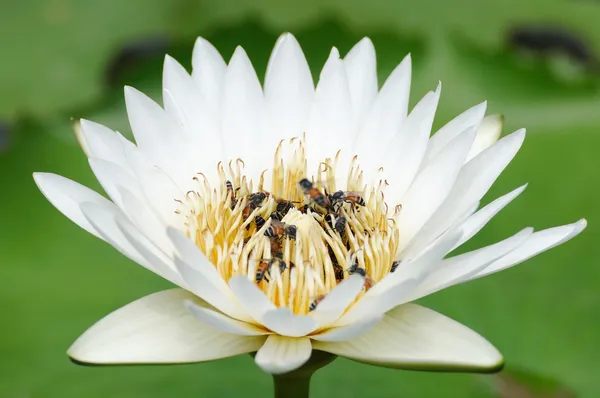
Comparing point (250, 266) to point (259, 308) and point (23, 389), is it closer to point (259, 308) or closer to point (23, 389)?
point (259, 308)

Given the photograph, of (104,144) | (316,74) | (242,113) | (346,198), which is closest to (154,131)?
(104,144)

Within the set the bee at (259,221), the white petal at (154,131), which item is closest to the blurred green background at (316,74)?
the bee at (259,221)

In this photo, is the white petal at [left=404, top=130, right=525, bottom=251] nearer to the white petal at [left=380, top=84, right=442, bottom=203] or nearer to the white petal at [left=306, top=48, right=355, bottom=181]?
the white petal at [left=380, top=84, right=442, bottom=203]

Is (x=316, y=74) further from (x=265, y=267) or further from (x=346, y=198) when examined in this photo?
(x=265, y=267)

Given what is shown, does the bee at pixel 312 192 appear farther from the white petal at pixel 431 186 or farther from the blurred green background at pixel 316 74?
the blurred green background at pixel 316 74

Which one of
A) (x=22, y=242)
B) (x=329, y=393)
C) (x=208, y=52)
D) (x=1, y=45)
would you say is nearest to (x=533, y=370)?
(x=329, y=393)

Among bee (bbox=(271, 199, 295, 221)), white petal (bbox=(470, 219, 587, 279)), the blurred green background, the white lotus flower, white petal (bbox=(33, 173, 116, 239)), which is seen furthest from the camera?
the blurred green background

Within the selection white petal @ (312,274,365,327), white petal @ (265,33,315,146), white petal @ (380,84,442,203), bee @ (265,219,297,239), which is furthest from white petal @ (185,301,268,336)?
white petal @ (265,33,315,146)
